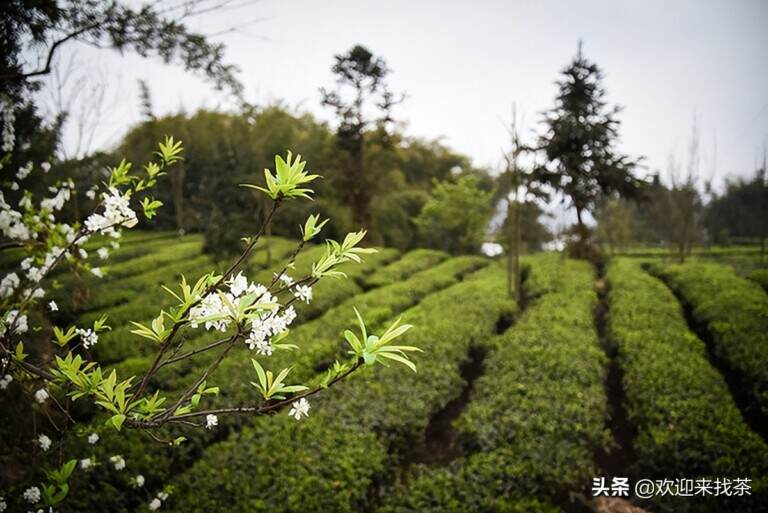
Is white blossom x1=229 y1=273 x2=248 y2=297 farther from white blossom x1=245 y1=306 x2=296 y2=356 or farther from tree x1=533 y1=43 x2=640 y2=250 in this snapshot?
tree x1=533 y1=43 x2=640 y2=250

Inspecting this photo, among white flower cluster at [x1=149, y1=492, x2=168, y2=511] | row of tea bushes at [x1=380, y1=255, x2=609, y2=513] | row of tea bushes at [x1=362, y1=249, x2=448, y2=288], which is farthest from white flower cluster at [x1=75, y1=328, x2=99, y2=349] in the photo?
row of tea bushes at [x1=362, y1=249, x2=448, y2=288]

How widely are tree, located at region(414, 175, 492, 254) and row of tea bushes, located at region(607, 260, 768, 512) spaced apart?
16902 millimetres

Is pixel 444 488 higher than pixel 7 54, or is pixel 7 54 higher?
pixel 7 54

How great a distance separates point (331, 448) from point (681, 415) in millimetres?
5106

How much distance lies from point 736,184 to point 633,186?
28.2 metres

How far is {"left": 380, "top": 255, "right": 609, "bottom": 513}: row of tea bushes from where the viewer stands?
5039 mm

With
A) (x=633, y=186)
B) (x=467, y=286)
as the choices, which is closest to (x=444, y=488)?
(x=467, y=286)

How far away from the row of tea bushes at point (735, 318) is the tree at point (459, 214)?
1335cm

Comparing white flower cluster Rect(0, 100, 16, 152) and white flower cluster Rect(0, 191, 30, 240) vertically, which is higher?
white flower cluster Rect(0, 100, 16, 152)

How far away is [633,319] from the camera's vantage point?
10.0m

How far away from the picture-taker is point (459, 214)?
2619cm

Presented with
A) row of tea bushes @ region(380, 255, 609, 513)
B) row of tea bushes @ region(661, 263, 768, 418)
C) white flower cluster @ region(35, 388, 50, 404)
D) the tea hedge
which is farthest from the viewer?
the tea hedge

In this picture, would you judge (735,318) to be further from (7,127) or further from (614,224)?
(614,224)

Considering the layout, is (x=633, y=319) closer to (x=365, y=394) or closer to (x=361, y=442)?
(x=365, y=394)
